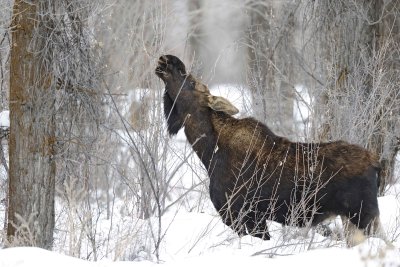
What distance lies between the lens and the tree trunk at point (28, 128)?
8.46 meters

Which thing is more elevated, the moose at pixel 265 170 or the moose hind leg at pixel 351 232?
the moose at pixel 265 170

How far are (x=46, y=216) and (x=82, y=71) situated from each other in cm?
163

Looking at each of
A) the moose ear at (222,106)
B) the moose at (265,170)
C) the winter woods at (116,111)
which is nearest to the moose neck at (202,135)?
the moose at (265,170)

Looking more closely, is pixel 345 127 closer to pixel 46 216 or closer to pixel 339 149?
pixel 339 149

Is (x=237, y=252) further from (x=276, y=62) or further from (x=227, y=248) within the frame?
(x=276, y=62)

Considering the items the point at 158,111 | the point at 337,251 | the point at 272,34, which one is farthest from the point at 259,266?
the point at 272,34

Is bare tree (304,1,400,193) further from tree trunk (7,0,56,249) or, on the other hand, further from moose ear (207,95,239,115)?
tree trunk (7,0,56,249)

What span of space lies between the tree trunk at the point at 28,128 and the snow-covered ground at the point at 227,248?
515 millimetres

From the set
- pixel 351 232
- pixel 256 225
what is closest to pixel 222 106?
pixel 256 225

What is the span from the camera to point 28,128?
27.9 feet

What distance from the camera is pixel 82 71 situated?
9133 mm

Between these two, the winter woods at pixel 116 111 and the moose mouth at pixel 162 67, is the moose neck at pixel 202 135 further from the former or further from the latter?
the moose mouth at pixel 162 67

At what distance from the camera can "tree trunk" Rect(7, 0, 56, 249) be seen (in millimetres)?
8461

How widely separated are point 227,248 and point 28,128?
2.43 meters
